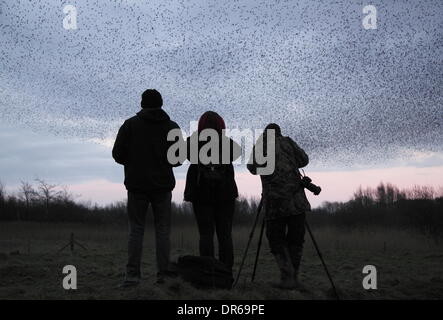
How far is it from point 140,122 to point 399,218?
31.6 meters

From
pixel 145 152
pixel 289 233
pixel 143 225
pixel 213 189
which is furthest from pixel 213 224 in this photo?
pixel 145 152

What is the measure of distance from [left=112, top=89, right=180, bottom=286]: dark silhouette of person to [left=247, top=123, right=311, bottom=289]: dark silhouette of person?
1.19 m

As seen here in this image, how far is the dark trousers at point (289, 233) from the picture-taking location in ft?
18.2

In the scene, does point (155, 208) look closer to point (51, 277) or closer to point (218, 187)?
point (218, 187)

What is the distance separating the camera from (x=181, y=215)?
49.6m

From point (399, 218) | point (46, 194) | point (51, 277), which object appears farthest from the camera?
point (46, 194)

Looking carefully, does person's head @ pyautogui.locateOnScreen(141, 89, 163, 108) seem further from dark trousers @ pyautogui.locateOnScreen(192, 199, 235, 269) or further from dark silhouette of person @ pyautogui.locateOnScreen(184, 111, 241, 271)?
dark trousers @ pyautogui.locateOnScreen(192, 199, 235, 269)

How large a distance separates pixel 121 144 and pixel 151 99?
0.63 meters

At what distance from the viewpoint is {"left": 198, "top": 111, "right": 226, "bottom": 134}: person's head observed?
5453 mm

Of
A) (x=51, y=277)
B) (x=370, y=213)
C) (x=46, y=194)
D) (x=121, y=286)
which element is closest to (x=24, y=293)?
(x=121, y=286)

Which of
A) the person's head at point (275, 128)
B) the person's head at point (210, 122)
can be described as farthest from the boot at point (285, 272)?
the person's head at point (210, 122)

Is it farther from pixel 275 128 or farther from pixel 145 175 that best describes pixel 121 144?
pixel 275 128

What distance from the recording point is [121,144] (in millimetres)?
5168
